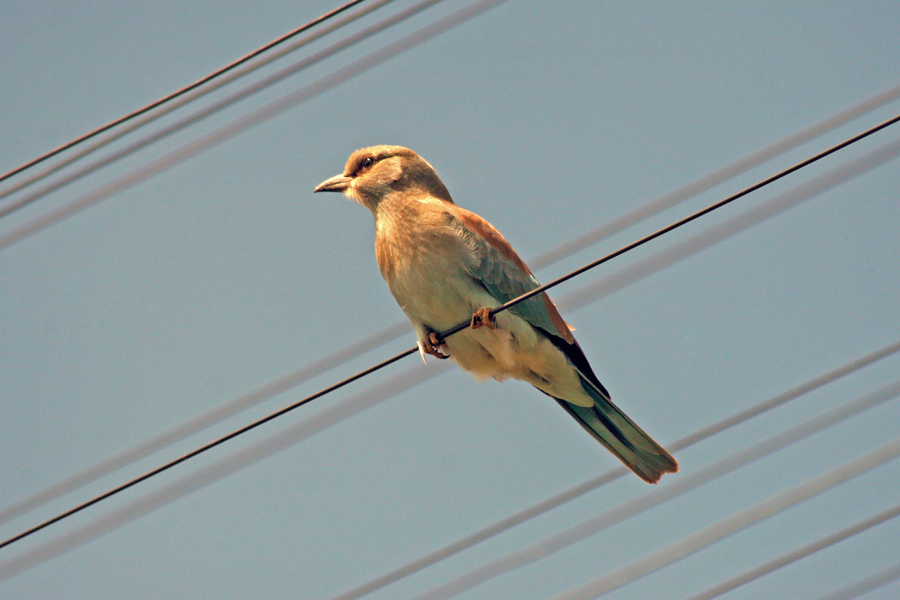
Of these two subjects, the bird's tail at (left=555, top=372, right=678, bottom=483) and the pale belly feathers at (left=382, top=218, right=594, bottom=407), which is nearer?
the pale belly feathers at (left=382, top=218, right=594, bottom=407)

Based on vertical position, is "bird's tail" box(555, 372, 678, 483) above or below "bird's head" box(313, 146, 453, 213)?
below

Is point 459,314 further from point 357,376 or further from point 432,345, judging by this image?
point 357,376

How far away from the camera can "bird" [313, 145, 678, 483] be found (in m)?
5.08

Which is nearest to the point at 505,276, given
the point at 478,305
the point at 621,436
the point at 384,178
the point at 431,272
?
the point at 478,305

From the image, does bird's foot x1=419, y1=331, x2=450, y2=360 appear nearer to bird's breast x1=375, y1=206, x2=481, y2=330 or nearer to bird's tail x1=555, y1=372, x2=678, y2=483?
bird's breast x1=375, y1=206, x2=481, y2=330

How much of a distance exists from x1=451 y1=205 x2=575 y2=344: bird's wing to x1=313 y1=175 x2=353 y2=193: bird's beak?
76 cm

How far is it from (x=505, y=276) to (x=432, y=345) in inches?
23.9

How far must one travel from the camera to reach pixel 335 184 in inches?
235

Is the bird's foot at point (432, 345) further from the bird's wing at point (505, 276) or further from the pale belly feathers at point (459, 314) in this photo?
the bird's wing at point (505, 276)

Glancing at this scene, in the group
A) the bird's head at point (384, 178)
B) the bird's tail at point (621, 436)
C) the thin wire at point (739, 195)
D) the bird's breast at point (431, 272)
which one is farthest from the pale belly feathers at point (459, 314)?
the thin wire at point (739, 195)

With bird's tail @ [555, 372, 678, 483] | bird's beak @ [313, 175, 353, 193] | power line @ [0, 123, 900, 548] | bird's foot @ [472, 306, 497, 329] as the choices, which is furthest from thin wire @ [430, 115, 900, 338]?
bird's beak @ [313, 175, 353, 193]

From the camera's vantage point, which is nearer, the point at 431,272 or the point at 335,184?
the point at 431,272

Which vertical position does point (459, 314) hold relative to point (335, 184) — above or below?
below

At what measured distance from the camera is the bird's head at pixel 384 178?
5711 millimetres
